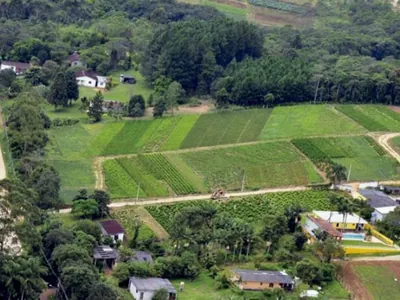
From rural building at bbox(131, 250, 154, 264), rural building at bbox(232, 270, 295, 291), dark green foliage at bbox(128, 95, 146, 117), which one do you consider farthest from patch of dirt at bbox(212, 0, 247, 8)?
rural building at bbox(232, 270, 295, 291)

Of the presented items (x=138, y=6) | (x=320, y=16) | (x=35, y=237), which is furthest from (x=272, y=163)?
(x=320, y=16)

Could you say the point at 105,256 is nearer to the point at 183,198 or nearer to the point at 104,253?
the point at 104,253

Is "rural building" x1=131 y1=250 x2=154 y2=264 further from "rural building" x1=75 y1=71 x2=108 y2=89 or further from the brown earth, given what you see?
"rural building" x1=75 y1=71 x2=108 y2=89

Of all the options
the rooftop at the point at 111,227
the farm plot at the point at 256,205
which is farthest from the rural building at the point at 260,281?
the rooftop at the point at 111,227

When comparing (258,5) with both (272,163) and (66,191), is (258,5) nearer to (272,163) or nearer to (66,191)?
(272,163)

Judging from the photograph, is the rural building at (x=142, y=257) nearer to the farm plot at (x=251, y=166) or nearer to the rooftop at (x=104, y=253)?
the rooftop at (x=104, y=253)

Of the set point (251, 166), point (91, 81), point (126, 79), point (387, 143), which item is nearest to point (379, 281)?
point (251, 166)
